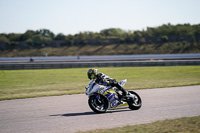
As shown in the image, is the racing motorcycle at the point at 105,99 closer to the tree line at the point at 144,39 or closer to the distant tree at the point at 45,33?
the tree line at the point at 144,39

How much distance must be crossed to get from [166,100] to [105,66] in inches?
910

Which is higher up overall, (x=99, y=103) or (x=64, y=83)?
(x=99, y=103)

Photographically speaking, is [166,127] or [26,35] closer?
[166,127]

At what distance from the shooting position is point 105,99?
8.82m

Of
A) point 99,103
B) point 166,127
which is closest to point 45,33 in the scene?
point 99,103

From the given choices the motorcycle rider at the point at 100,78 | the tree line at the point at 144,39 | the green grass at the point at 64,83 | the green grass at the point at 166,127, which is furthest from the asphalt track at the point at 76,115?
the tree line at the point at 144,39

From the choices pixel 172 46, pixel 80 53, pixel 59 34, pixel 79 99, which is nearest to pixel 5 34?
pixel 59 34

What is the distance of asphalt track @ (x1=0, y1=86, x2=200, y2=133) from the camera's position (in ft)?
23.5

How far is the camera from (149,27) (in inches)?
3241

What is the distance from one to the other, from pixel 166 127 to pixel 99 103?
2706mm

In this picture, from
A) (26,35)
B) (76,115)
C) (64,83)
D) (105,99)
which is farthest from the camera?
(26,35)

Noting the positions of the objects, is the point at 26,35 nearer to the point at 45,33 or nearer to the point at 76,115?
the point at 45,33

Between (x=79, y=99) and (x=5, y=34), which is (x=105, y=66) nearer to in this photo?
(x=79, y=99)

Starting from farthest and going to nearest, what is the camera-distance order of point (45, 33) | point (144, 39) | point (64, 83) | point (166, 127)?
point (45, 33) → point (144, 39) → point (64, 83) → point (166, 127)
